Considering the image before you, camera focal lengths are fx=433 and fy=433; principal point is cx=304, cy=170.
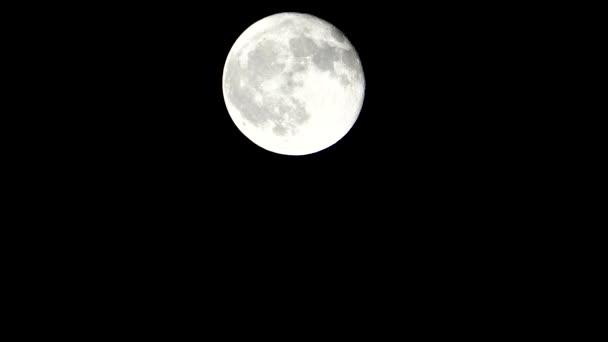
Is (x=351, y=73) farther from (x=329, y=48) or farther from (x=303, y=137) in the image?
(x=303, y=137)

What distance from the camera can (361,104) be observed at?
3.99 metres

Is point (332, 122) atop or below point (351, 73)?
below

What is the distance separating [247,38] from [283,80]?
0.60m

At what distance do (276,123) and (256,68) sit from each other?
0.48 meters

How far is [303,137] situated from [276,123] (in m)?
0.27

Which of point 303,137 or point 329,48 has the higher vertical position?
point 329,48

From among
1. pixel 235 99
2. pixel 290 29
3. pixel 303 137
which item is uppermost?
pixel 290 29

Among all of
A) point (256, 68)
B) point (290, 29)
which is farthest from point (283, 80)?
point (290, 29)

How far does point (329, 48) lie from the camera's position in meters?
3.61

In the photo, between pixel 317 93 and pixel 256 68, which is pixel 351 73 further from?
pixel 256 68

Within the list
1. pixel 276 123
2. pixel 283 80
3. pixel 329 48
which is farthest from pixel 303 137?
pixel 329 48

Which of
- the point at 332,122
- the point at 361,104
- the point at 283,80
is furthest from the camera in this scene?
the point at 361,104

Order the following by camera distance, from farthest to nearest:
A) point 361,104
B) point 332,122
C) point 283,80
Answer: point 361,104 → point 332,122 → point 283,80

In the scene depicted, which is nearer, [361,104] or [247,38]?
[247,38]
